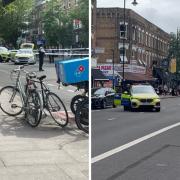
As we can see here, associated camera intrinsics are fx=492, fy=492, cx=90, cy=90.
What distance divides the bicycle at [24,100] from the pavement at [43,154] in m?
0.14

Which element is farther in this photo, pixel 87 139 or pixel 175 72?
pixel 87 139

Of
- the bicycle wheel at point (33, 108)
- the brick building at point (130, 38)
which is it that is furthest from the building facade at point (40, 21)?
the bicycle wheel at point (33, 108)

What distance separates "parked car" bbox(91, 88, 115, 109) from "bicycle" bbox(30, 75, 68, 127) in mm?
388

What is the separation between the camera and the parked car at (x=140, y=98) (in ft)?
6.71

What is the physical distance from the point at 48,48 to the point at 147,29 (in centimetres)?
43

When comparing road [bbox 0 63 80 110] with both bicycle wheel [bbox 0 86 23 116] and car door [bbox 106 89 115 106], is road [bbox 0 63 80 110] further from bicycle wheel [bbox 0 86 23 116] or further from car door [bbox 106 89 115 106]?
car door [bbox 106 89 115 106]

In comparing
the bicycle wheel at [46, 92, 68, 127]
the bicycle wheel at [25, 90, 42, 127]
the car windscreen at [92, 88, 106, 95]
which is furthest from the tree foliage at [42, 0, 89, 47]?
the bicycle wheel at [25, 90, 42, 127]

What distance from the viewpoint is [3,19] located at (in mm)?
2191

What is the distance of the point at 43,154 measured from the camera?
223cm

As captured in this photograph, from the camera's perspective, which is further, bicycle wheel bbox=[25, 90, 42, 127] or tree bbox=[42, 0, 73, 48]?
bicycle wheel bbox=[25, 90, 42, 127]

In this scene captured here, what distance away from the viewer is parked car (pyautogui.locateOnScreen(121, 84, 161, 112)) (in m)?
2.04

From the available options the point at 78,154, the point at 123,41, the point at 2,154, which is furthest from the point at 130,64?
the point at 2,154

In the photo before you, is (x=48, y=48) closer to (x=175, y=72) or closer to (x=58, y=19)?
(x=58, y=19)

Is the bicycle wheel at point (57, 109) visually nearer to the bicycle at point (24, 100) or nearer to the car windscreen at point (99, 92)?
the bicycle at point (24, 100)
